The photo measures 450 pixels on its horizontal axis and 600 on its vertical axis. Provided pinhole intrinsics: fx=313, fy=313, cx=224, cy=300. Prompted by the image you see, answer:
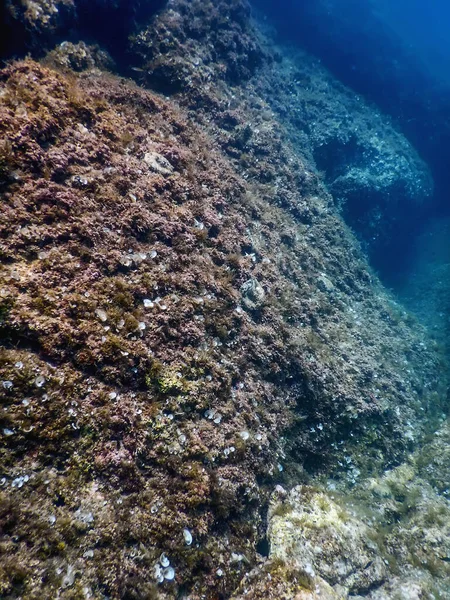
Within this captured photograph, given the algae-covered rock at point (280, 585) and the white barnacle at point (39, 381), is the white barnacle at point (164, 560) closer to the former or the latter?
the algae-covered rock at point (280, 585)

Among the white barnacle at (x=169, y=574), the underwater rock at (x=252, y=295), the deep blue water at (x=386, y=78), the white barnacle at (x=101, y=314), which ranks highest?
the deep blue water at (x=386, y=78)

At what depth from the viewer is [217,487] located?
4590 mm

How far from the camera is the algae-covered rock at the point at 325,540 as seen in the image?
5320 mm

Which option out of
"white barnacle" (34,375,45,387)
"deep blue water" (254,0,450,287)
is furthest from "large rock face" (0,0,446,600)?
"deep blue water" (254,0,450,287)

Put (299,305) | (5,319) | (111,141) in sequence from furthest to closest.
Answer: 1. (299,305)
2. (111,141)
3. (5,319)

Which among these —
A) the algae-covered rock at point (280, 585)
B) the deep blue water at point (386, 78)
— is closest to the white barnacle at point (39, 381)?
the algae-covered rock at point (280, 585)

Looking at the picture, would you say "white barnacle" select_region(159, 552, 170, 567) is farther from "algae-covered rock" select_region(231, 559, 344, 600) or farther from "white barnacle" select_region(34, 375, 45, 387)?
"white barnacle" select_region(34, 375, 45, 387)

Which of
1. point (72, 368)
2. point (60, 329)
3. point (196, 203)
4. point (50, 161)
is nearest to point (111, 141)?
point (50, 161)

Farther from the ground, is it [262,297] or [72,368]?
[262,297]

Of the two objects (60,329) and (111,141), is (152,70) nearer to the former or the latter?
(111,141)

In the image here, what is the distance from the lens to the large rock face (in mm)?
3564

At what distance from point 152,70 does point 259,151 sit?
4361mm

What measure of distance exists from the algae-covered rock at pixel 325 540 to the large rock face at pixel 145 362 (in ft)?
1.39

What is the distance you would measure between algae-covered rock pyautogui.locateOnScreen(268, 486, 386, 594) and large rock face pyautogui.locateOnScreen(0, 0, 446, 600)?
0.42 meters
